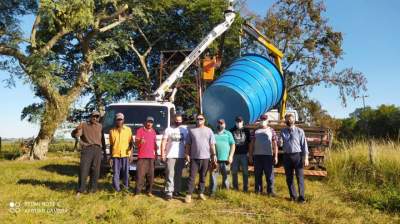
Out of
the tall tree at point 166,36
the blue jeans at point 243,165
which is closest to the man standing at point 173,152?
the blue jeans at point 243,165

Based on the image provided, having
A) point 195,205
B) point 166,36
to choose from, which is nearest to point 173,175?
point 195,205

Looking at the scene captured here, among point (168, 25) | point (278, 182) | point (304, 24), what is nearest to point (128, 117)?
point (278, 182)

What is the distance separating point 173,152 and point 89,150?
5.40 feet

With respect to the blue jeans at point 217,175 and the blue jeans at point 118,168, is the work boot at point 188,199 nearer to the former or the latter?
the blue jeans at point 217,175

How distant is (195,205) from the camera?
7.26 meters

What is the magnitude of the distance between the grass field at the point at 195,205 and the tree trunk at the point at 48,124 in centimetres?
621

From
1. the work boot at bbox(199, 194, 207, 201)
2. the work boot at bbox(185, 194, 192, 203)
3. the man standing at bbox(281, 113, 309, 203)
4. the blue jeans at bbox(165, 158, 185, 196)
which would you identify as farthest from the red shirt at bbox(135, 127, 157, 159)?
the man standing at bbox(281, 113, 309, 203)

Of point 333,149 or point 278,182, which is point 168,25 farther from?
point 278,182

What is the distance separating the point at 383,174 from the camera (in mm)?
9656

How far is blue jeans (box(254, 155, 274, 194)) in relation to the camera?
814cm

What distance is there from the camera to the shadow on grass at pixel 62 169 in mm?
11680

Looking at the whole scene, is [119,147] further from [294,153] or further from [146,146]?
[294,153]

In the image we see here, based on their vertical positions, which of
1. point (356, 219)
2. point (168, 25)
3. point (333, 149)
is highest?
point (168, 25)

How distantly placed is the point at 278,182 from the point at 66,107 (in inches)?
391
